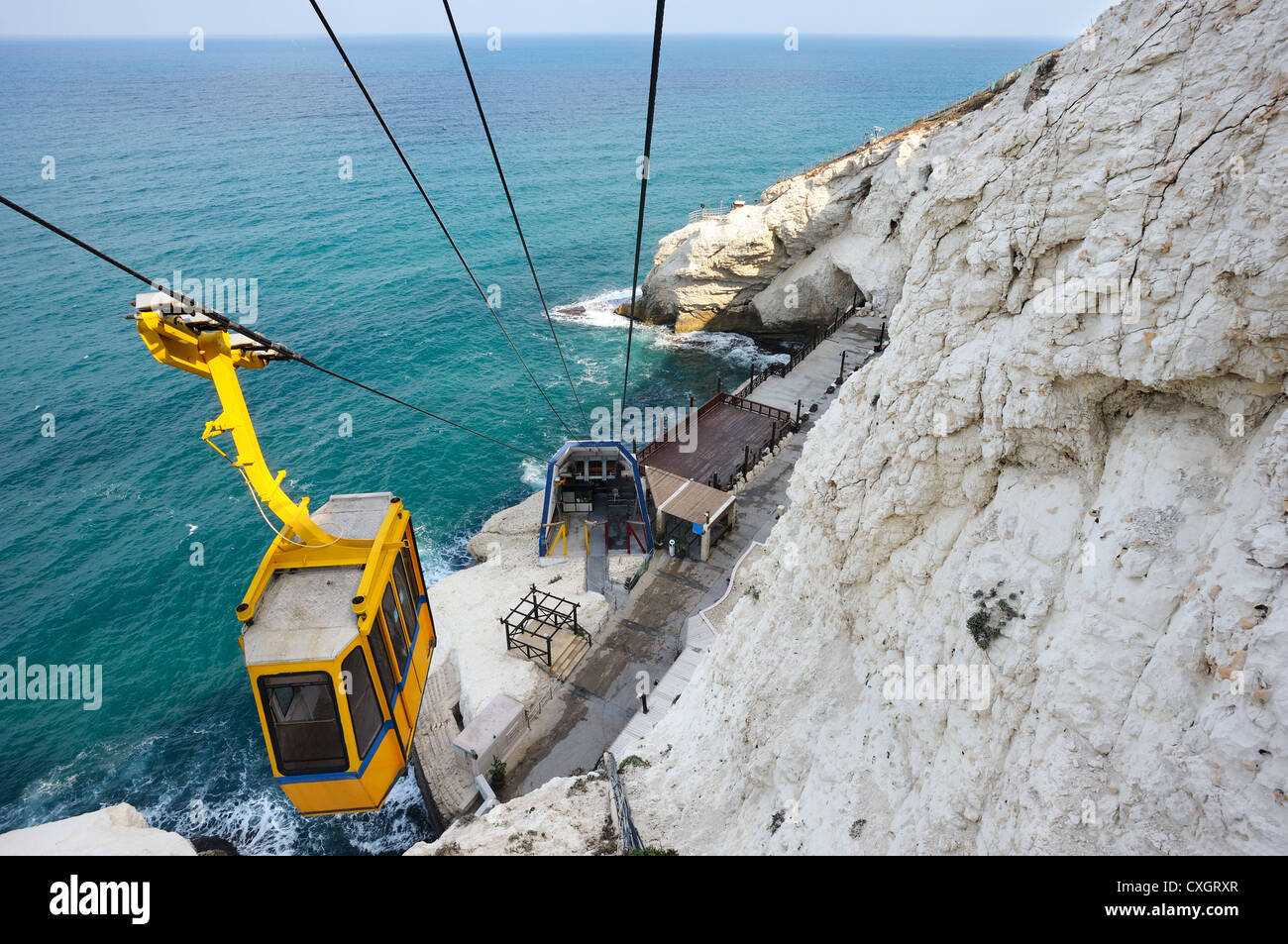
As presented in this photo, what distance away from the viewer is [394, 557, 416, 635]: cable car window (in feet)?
42.9

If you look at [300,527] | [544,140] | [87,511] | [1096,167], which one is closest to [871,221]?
[1096,167]

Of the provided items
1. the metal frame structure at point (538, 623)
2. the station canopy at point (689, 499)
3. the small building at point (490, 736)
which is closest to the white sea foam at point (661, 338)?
the station canopy at point (689, 499)

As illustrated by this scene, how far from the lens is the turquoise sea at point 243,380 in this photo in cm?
2555

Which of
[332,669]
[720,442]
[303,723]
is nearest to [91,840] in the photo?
[303,723]

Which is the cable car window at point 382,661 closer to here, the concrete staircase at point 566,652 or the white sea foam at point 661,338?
the concrete staircase at point 566,652

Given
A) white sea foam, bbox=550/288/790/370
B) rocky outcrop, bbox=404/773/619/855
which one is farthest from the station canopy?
white sea foam, bbox=550/288/790/370

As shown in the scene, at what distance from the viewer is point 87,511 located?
116 ft

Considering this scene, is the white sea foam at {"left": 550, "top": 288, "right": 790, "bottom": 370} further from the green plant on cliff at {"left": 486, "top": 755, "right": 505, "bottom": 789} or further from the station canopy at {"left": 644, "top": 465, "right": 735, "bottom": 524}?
the green plant on cliff at {"left": 486, "top": 755, "right": 505, "bottom": 789}

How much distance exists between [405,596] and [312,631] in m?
3.04

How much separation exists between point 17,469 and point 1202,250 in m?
51.5

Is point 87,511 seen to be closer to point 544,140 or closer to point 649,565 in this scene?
point 649,565

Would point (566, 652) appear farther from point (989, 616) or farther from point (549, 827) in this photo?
point (989, 616)

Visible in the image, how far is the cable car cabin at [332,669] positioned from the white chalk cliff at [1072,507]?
220 inches

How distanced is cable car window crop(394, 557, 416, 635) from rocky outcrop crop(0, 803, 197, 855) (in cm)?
973
